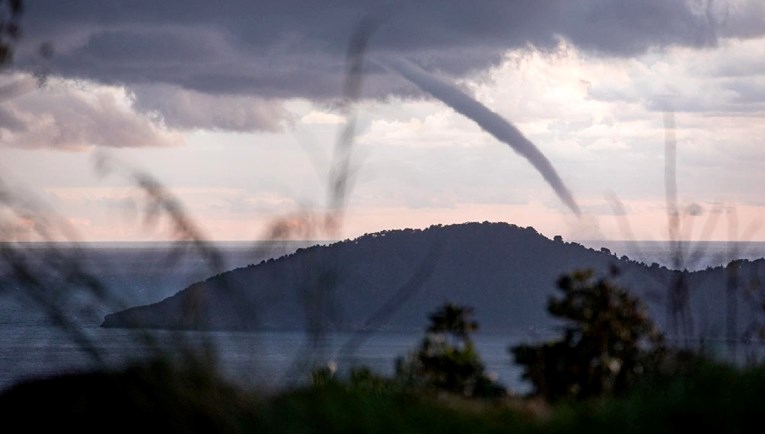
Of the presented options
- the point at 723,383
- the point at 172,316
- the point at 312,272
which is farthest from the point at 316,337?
the point at 723,383

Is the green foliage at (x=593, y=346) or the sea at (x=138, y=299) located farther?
the green foliage at (x=593, y=346)

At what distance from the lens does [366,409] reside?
449 cm

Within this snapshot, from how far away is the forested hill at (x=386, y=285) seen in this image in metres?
4.53

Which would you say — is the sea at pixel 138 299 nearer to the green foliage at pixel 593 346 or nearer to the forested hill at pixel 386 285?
the forested hill at pixel 386 285

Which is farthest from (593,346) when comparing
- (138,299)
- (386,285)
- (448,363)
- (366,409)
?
(386,285)

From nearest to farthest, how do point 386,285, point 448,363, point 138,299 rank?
point 138,299 → point 448,363 → point 386,285

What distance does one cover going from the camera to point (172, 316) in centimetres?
437

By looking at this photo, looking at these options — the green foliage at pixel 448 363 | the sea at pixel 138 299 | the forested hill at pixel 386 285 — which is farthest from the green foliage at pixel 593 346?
the sea at pixel 138 299

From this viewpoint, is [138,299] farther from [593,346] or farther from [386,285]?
[386,285]

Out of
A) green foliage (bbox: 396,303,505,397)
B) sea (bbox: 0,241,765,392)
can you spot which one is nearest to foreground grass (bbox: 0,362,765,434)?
sea (bbox: 0,241,765,392)

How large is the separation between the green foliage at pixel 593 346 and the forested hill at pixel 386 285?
21 cm

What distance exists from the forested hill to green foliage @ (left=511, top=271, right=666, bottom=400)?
0.21m

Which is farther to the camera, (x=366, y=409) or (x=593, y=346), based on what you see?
(x=593, y=346)

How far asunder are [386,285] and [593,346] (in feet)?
45.1
